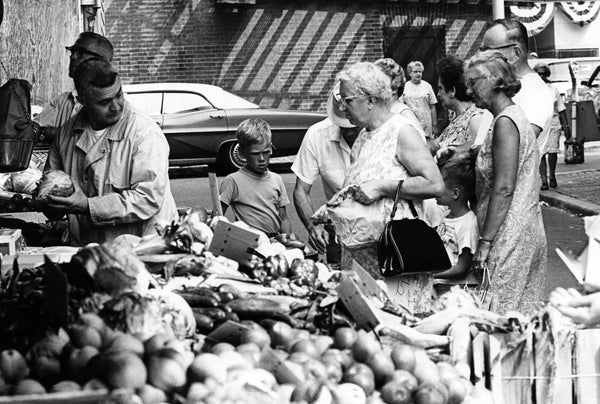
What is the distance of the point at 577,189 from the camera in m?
15.9

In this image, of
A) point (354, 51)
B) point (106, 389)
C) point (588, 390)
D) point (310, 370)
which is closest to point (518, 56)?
point (588, 390)

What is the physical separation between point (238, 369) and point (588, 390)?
1.42m

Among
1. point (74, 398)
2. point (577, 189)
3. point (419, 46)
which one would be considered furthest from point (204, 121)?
point (74, 398)

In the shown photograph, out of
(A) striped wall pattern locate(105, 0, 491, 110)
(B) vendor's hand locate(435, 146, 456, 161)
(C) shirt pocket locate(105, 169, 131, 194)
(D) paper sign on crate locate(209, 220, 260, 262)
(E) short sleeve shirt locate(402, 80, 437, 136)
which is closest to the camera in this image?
(D) paper sign on crate locate(209, 220, 260, 262)

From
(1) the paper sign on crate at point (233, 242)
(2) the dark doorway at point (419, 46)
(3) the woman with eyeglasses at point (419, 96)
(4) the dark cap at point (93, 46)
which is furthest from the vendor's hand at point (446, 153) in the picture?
(2) the dark doorway at point (419, 46)

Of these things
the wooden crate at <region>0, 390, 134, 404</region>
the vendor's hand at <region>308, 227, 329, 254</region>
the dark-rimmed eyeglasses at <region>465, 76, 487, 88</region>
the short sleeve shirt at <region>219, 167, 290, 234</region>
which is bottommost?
the vendor's hand at <region>308, 227, 329, 254</region>

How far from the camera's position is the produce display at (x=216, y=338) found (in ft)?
10.1

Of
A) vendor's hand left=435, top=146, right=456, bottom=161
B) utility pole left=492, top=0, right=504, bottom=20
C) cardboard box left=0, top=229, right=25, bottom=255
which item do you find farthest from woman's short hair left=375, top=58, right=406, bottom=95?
utility pole left=492, top=0, right=504, bottom=20

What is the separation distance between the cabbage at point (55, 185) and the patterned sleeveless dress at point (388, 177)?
4.62 feet

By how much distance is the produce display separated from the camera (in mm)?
3092

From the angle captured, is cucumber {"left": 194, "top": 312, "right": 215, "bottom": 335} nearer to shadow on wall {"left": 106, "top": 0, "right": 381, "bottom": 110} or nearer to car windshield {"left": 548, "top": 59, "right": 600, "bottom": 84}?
car windshield {"left": 548, "top": 59, "right": 600, "bottom": 84}

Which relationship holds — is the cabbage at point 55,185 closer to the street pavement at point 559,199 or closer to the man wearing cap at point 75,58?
the man wearing cap at point 75,58

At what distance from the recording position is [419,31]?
25328mm

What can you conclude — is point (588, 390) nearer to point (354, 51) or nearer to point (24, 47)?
point (24, 47)
